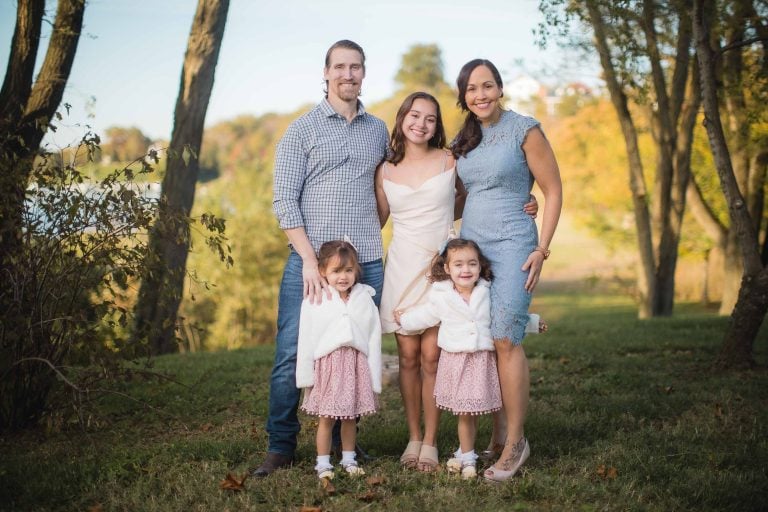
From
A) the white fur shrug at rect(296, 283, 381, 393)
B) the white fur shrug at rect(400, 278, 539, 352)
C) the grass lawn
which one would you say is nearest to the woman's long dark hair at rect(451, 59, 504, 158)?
the white fur shrug at rect(400, 278, 539, 352)

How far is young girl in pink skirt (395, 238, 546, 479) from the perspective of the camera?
4.14 metres

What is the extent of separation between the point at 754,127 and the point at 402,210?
9424 mm

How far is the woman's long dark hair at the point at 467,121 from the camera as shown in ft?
14.0

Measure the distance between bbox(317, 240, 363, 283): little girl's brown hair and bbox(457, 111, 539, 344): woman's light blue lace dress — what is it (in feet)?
2.25

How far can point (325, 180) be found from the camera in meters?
4.27

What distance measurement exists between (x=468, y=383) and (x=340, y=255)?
1006 millimetres

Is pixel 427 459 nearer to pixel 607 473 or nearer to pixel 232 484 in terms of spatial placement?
pixel 607 473

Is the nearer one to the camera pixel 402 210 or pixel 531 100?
pixel 402 210

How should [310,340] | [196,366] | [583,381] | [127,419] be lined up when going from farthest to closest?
[196,366], [583,381], [127,419], [310,340]

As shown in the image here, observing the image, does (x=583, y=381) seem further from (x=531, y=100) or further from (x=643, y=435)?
(x=531, y=100)

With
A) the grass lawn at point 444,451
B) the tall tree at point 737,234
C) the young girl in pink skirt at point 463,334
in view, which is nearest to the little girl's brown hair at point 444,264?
the young girl in pink skirt at point 463,334

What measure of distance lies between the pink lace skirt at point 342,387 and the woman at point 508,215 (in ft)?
2.46

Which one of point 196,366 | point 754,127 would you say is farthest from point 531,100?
point 196,366

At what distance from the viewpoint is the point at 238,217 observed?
28359 mm
